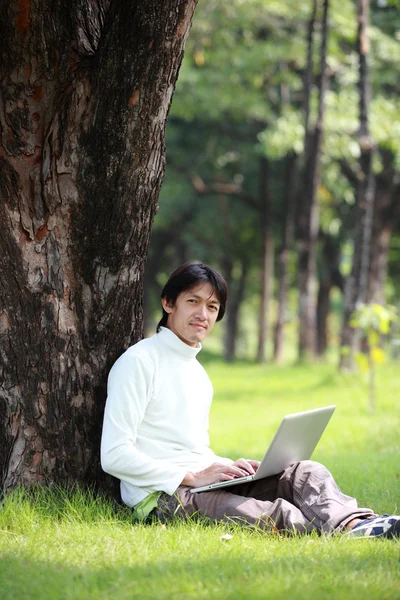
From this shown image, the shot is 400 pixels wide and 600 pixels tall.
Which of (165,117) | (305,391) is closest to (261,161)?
(305,391)

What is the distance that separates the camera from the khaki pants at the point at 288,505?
4.59 m

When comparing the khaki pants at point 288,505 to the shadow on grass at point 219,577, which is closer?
the shadow on grass at point 219,577

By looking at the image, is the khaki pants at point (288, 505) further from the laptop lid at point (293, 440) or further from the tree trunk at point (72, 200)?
the tree trunk at point (72, 200)

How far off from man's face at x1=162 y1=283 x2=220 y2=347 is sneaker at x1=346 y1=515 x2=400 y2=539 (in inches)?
51.2

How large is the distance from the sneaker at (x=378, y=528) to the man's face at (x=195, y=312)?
1.30 metres

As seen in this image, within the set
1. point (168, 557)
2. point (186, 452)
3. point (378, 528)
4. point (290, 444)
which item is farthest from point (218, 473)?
point (378, 528)

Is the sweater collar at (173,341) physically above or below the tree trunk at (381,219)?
below

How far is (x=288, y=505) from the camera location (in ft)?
15.3

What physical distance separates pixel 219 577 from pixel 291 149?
696 inches

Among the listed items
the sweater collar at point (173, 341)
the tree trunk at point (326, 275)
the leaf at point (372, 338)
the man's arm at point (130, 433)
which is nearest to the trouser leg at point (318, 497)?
the man's arm at point (130, 433)

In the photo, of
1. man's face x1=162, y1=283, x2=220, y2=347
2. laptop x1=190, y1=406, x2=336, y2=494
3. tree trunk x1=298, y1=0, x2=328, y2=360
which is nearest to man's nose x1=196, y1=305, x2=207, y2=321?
man's face x1=162, y1=283, x2=220, y2=347

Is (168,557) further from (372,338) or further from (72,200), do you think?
(372,338)

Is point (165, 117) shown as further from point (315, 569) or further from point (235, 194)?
point (235, 194)

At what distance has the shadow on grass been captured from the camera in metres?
3.57
